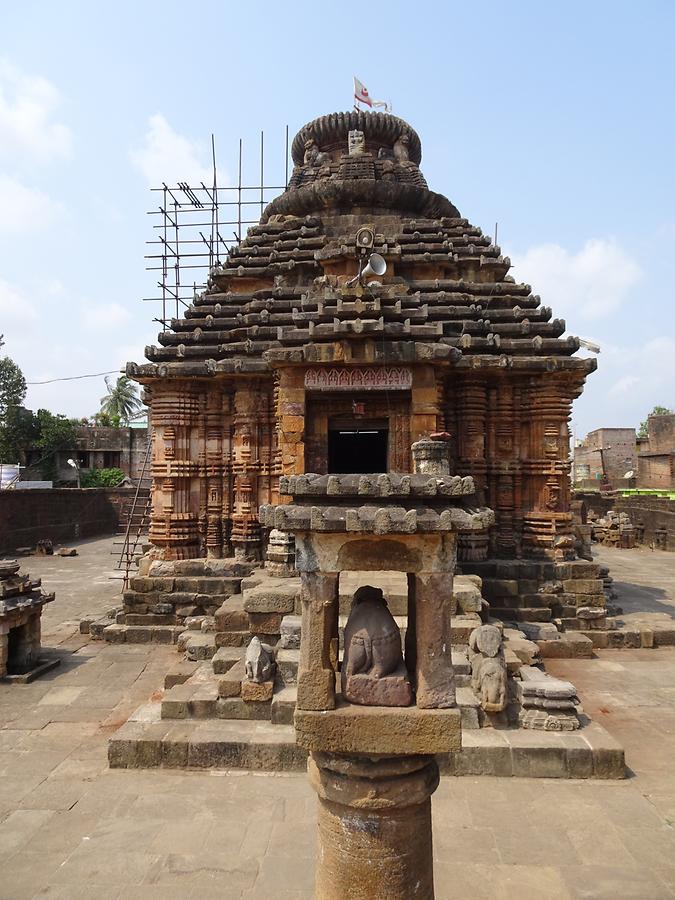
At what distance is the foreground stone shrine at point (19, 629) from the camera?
8.84 meters

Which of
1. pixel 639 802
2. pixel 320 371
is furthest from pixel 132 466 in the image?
pixel 639 802

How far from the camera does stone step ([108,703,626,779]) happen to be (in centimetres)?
591

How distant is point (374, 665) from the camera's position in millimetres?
3652

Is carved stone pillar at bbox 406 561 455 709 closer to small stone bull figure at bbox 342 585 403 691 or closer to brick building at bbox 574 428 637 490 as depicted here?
small stone bull figure at bbox 342 585 403 691

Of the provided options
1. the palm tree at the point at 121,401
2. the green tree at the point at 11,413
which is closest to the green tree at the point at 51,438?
the green tree at the point at 11,413

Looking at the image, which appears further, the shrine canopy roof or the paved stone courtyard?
the shrine canopy roof

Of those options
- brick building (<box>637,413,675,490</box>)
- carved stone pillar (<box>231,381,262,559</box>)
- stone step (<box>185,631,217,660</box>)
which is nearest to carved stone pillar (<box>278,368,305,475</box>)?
carved stone pillar (<box>231,381,262,559</box>)

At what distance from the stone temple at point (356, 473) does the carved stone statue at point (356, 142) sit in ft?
0.29

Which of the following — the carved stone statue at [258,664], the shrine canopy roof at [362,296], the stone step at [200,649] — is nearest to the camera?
the carved stone statue at [258,664]

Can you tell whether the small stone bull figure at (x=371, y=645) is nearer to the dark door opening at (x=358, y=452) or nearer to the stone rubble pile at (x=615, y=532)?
the dark door opening at (x=358, y=452)

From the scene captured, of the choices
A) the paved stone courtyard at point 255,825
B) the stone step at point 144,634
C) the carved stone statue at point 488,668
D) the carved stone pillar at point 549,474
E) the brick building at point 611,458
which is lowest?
the paved stone courtyard at point 255,825

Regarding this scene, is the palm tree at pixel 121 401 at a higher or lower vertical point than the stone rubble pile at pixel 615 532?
higher

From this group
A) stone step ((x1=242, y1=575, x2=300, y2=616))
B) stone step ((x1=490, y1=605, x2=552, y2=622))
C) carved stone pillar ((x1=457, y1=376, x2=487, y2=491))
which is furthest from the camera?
carved stone pillar ((x1=457, y1=376, x2=487, y2=491))

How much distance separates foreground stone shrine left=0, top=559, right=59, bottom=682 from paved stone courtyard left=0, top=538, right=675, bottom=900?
147 centimetres
